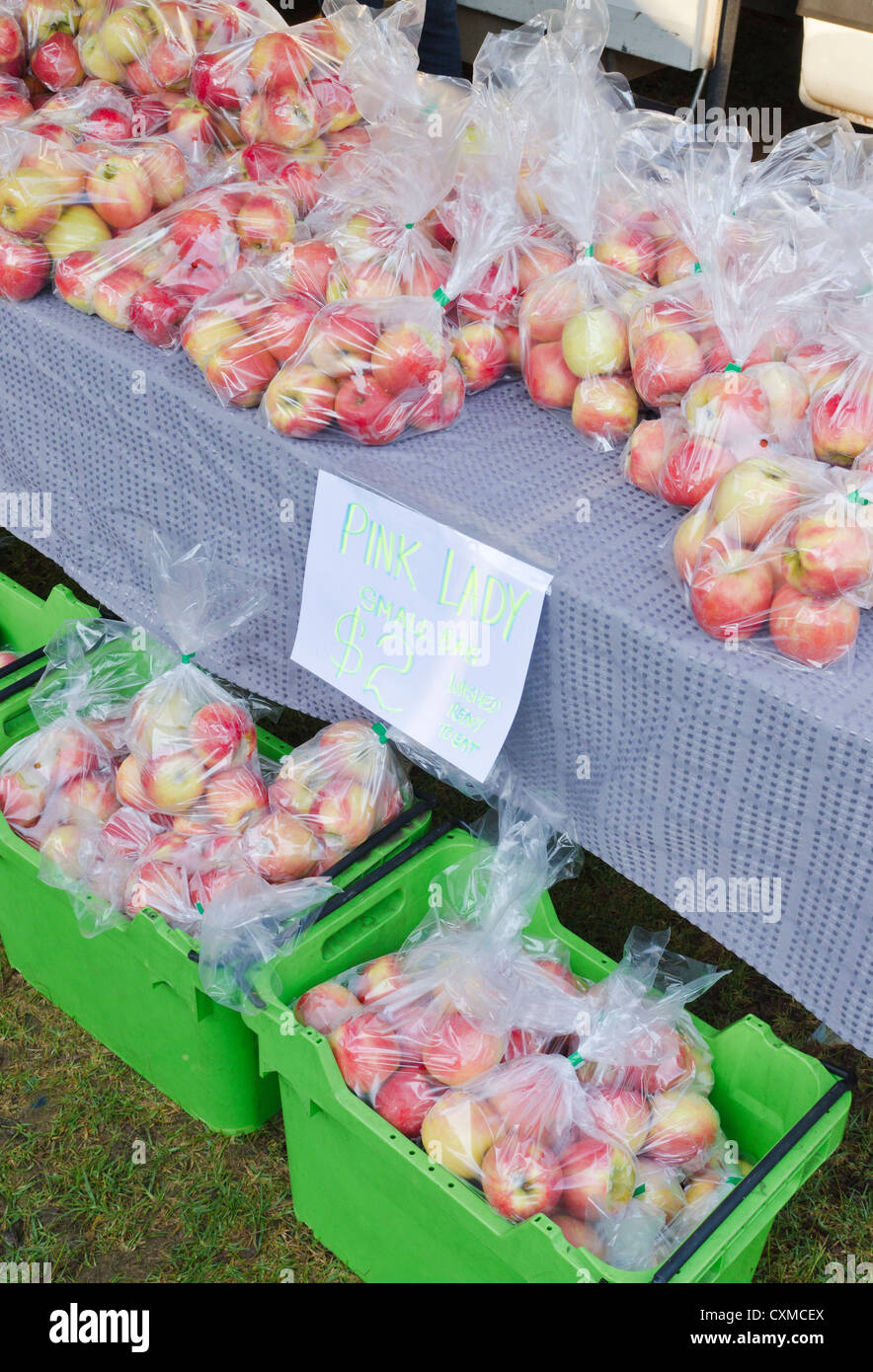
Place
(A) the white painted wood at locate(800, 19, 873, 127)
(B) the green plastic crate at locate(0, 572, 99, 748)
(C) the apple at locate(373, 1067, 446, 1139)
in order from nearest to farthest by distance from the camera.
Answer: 1. (C) the apple at locate(373, 1067, 446, 1139)
2. (B) the green plastic crate at locate(0, 572, 99, 748)
3. (A) the white painted wood at locate(800, 19, 873, 127)

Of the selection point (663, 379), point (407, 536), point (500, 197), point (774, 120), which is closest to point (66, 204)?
point (500, 197)

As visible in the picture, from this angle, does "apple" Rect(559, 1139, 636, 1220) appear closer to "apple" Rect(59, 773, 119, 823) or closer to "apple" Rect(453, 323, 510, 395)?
"apple" Rect(59, 773, 119, 823)

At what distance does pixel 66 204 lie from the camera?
168 cm

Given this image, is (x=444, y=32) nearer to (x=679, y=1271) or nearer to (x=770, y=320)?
(x=770, y=320)

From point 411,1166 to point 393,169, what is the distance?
1.15 meters

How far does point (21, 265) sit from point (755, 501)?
109 centimetres

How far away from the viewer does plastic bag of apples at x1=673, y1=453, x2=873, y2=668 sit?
3.60 feet

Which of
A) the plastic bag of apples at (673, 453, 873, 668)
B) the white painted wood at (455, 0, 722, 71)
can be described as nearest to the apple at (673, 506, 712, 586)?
the plastic bag of apples at (673, 453, 873, 668)

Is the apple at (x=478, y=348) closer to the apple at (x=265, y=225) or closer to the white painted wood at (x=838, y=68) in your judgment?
the apple at (x=265, y=225)

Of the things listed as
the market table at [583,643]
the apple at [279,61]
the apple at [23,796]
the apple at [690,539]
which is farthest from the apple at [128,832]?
the apple at [279,61]

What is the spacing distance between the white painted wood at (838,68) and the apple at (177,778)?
2724mm

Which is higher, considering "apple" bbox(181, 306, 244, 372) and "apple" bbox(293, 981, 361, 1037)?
"apple" bbox(181, 306, 244, 372)

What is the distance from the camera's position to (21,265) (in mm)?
1684

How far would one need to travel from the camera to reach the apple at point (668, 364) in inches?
52.8
